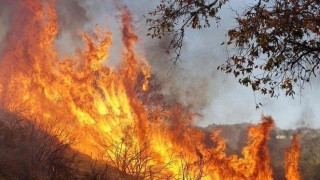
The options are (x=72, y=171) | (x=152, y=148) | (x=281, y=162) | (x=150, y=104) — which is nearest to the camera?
(x=72, y=171)

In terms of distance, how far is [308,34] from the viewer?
8.83 metres

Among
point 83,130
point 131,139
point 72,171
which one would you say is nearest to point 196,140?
point 131,139

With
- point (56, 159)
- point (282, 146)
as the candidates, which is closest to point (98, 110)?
point (56, 159)

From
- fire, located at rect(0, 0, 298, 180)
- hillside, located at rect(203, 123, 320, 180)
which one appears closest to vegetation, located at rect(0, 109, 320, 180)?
fire, located at rect(0, 0, 298, 180)

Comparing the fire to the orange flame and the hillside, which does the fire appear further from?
the hillside

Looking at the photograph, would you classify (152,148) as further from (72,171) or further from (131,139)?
(72,171)

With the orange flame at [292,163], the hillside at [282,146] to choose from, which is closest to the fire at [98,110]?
the orange flame at [292,163]

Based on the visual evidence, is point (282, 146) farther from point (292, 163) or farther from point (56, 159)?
point (56, 159)

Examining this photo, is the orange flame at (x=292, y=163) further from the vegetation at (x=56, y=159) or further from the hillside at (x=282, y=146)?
the vegetation at (x=56, y=159)

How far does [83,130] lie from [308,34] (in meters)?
19.2

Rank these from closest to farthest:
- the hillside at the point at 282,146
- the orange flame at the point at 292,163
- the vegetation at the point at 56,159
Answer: the vegetation at the point at 56,159 → the orange flame at the point at 292,163 → the hillside at the point at 282,146

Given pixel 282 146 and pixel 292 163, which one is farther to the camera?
A: pixel 282 146

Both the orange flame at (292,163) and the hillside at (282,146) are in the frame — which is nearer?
the orange flame at (292,163)

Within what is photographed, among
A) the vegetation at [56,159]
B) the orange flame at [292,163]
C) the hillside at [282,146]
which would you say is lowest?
the vegetation at [56,159]
